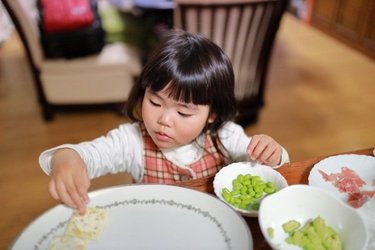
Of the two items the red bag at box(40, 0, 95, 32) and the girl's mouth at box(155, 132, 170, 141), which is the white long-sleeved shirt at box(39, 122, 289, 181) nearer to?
the girl's mouth at box(155, 132, 170, 141)

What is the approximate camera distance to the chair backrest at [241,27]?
5.71ft

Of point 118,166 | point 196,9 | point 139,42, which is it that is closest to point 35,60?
point 139,42

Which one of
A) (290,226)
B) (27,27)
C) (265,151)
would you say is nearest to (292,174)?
(265,151)

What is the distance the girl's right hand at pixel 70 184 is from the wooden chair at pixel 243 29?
1.18 metres

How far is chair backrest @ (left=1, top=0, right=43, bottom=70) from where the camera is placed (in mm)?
2037

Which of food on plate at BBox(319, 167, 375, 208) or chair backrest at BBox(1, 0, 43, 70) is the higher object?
food on plate at BBox(319, 167, 375, 208)

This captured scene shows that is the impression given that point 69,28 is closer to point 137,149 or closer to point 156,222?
point 137,149

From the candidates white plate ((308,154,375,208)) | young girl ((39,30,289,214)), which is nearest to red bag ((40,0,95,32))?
young girl ((39,30,289,214))

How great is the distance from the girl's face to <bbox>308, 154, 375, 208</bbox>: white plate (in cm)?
26

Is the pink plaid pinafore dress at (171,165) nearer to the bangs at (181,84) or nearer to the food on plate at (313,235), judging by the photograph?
the bangs at (181,84)

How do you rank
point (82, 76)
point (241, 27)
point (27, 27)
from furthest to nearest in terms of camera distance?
1. point (82, 76)
2. point (27, 27)
3. point (241, 27)

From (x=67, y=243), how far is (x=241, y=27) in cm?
150

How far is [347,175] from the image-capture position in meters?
0.76

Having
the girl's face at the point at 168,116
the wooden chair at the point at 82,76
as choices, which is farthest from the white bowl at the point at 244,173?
the wooden chair at the point at 82,76
